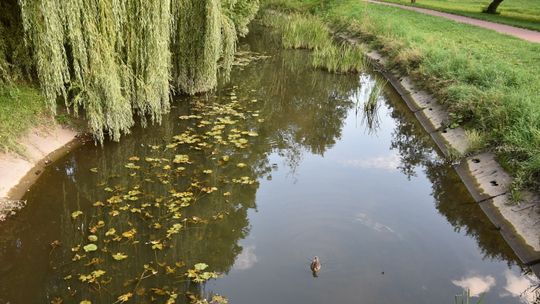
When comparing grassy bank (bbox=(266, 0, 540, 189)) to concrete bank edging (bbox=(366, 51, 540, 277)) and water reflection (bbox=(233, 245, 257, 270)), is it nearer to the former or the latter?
concrete bank edging (bbox=(366, 51, 540, 277))

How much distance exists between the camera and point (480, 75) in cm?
1134

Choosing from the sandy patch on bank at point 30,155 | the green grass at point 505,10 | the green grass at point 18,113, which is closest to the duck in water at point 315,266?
the sandy patch on bank at point 30,155

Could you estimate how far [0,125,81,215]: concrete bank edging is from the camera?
7145 millimetres

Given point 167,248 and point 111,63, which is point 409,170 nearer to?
point 167,248

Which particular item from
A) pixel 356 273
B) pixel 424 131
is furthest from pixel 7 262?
pixel 424 131

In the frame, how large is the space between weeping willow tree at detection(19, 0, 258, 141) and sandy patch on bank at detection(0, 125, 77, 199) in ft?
1.98

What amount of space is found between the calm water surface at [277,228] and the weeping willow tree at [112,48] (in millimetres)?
1033

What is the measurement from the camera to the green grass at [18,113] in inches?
302

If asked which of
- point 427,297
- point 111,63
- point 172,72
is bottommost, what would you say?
point 427,297

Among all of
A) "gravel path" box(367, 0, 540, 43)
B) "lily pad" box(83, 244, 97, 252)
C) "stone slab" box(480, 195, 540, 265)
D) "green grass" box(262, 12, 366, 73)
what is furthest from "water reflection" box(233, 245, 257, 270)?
"gravel path" box(367, 0, 540, 43)

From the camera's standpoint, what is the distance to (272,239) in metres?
6.82

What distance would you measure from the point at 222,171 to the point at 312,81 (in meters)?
7.96

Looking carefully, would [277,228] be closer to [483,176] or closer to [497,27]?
[483,176]

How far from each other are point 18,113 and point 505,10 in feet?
101
